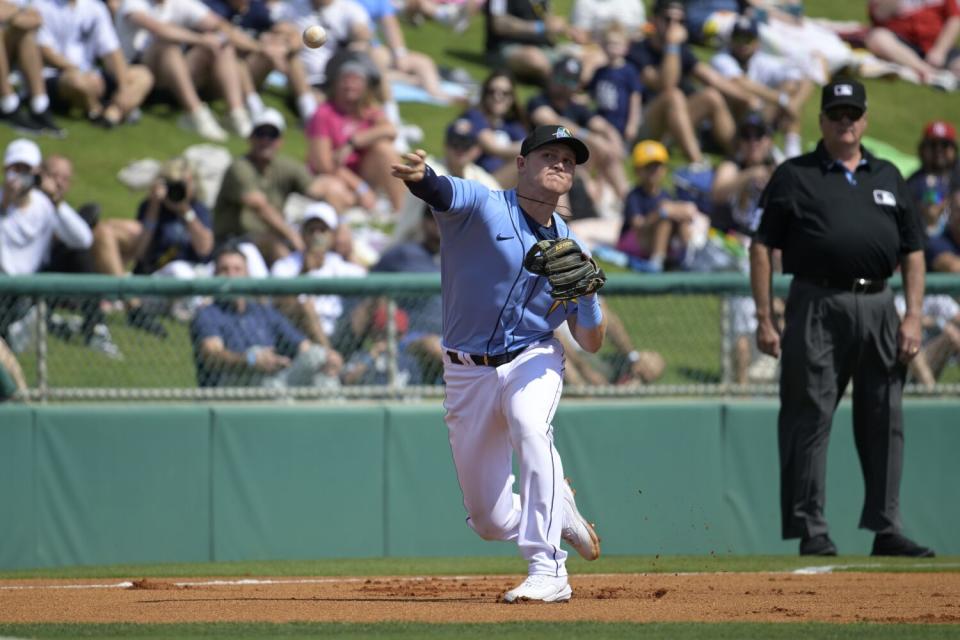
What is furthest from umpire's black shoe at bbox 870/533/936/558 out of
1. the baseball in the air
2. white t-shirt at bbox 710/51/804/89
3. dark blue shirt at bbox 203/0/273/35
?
white t-shirt at bbox 710/51/804/89

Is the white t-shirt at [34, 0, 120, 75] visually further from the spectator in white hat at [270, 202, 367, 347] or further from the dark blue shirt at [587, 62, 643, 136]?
the dark blue shirt at [587, 62, 643, 136]

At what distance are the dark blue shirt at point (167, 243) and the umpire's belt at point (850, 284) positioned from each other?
15.8ft

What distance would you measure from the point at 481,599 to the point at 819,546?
8.99ft

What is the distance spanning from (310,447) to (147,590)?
230 centimetres

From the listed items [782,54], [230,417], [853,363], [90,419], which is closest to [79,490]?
[90,419]

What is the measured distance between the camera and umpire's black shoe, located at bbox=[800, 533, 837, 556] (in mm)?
7980

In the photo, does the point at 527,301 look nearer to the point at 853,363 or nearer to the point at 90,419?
the point at 853,363

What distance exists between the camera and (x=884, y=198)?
7934 millimetres

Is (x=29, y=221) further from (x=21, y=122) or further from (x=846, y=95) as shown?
(x=846, y=95)

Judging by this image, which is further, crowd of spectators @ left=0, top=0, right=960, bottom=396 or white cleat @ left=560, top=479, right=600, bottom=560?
crowd of spectators @ left=0, top=0, right=960, bottom=396

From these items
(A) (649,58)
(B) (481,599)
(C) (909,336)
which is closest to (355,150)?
(A) (649,58)

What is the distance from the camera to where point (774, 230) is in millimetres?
7965

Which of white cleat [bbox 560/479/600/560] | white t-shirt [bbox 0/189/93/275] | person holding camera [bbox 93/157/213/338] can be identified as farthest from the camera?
person holding camera [bbox 93/157/213/338]

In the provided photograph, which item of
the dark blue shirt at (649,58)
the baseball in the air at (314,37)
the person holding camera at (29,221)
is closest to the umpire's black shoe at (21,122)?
the person holding camera at (29,221)
